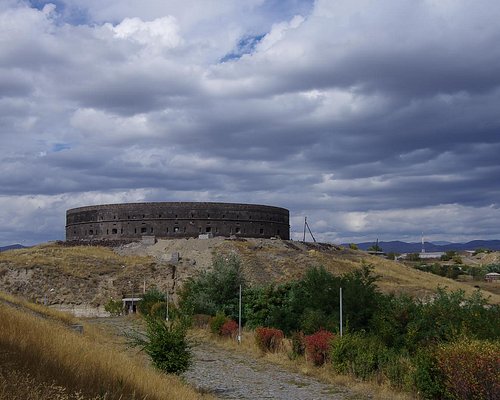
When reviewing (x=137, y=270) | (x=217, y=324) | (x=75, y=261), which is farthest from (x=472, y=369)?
(x=75, y=261)

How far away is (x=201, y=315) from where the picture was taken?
26.9 m

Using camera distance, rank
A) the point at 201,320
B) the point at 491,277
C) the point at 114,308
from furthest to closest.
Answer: the point at 491,277 → the point at 114,308 → the point at 201,320

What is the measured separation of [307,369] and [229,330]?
25.7 feet

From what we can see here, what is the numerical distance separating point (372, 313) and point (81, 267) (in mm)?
34521

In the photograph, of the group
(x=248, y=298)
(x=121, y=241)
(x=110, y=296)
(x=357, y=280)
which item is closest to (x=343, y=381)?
(x=357, y=280)

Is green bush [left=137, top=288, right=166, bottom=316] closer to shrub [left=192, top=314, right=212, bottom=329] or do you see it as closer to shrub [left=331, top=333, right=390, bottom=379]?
shrub [left=192, top=314, right=212, bottom=329]

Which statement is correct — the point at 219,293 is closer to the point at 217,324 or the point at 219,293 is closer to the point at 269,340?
the point at 217,324

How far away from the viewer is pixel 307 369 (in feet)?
52.9

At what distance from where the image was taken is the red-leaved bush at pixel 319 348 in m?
16.1

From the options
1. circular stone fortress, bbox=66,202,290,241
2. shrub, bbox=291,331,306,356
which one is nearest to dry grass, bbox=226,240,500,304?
circular stone fortress, bbox=66,202,290,241

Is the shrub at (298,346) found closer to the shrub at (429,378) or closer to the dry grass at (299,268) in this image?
the shrub at (429,378)

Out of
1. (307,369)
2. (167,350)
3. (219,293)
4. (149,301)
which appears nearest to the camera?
(167,350)

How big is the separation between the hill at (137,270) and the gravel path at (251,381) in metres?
25.4

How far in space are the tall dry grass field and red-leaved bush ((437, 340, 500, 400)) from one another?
15.4 feet
